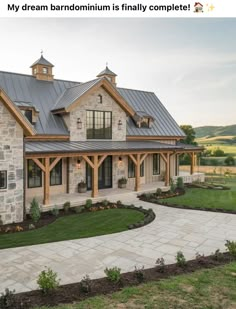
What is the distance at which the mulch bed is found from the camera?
19.1ft

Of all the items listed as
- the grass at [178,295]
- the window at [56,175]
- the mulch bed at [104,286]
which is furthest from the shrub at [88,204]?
the grass at [178,295]

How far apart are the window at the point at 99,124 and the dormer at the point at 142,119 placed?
316cm

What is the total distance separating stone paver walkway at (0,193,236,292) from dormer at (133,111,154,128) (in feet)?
36.9

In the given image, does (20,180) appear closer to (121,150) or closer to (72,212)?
(72,212)

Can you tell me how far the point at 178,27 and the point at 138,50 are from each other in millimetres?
2941

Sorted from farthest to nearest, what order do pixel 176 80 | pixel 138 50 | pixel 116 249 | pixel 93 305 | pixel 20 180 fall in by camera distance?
pixel 176 80, pixel 138 50, pixel 20 180, pixel 116 249, pixel 93 305

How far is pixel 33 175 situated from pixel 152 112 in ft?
41.3

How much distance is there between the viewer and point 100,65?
2670cm

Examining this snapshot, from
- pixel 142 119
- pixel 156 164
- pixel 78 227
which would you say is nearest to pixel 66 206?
pixel 78 227

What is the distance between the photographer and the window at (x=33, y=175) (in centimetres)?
1595

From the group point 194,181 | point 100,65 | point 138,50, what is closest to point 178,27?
point 138,50

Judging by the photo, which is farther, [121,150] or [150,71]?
[150,71]

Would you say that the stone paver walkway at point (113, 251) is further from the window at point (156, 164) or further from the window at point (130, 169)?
the window at point (156, 164)

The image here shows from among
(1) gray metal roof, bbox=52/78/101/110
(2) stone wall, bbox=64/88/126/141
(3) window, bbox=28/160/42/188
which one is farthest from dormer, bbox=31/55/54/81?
(3) window, bbox=28/160/42/188
